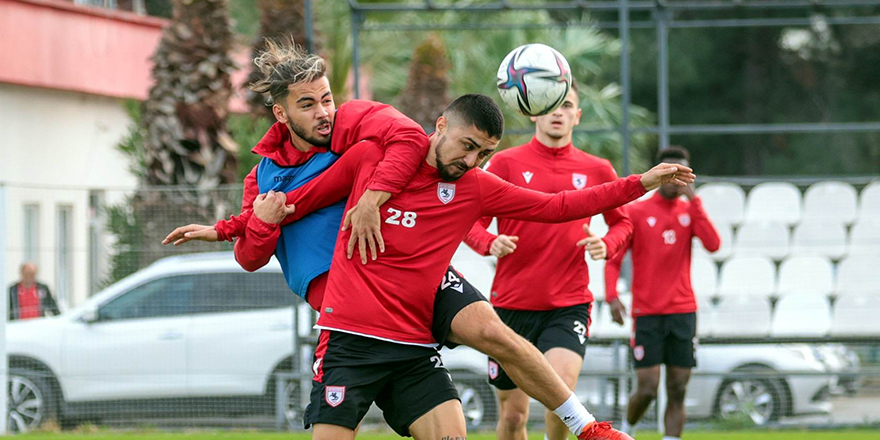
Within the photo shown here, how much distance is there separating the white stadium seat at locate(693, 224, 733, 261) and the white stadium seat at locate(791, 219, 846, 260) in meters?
0.64

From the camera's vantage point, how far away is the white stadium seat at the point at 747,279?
12562 millimetres

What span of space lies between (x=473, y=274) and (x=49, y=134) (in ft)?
31.1

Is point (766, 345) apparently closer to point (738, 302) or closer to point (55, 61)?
point (738, 302)

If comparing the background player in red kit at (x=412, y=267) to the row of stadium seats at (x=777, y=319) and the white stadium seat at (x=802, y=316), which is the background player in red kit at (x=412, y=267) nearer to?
the row of stadium seats at (x=777, y=319)

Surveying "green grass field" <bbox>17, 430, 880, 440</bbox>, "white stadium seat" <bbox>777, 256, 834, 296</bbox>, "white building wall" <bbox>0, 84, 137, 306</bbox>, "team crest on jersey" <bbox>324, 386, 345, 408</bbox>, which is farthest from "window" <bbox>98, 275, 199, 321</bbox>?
"team crest on jersey" <bbox>324, 386, 345, 408</bbox>

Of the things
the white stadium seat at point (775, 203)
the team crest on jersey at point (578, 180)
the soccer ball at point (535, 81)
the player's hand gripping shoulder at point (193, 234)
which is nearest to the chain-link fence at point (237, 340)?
the white stadium seat at point (775, 203)

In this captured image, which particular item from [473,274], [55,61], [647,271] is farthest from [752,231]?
[55,61]

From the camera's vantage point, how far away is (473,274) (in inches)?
482

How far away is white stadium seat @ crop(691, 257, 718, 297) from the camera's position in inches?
495

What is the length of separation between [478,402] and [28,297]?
14.6 feet

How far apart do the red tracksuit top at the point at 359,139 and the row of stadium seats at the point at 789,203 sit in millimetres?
7709

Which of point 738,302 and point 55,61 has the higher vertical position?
point 55,61

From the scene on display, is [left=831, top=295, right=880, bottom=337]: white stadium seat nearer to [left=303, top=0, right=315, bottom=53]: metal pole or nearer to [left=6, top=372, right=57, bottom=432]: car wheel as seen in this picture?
[left=303, top=0, right=315, bottom=53]: metal pole

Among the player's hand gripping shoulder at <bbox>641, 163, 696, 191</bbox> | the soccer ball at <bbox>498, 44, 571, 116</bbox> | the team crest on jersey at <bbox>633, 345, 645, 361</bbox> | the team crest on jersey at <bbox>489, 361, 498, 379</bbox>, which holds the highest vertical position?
the soccer ball at <bbox>498, 44, 571, 116</bbox>
